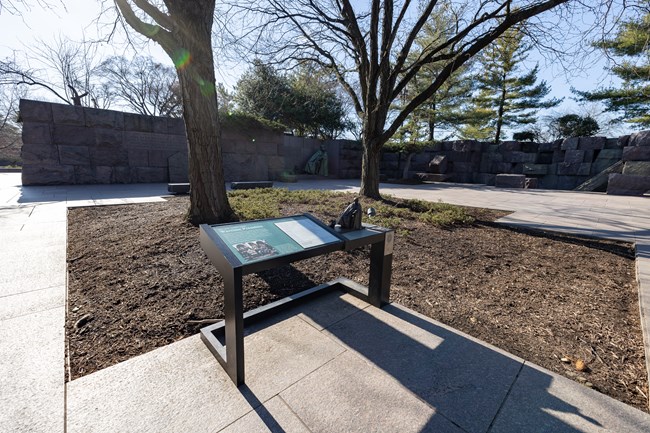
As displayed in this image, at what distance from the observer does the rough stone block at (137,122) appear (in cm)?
956

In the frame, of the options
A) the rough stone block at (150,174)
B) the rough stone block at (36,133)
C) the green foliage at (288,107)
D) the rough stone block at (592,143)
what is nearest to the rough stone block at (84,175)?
the rough stone block at (36,133)

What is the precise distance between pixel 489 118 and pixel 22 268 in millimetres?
25072

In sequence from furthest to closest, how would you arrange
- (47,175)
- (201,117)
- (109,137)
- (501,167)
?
(501,167)
(109,137)
(47,175)
(201,117)

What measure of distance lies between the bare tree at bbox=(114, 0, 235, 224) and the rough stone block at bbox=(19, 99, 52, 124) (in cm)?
727

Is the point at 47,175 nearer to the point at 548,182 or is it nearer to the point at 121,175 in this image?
the point at 121,175

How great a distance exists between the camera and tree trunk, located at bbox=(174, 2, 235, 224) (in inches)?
143

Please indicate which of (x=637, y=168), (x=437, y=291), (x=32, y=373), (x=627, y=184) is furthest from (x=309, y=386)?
(x=637, y=168)

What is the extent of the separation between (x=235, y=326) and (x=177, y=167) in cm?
1075

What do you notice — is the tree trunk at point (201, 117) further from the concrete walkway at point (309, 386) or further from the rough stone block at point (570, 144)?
the rough stone block at point (570, 144)

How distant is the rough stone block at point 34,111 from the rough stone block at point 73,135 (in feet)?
1.06

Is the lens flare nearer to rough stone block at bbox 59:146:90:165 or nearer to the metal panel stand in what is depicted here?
A: the metal panel stand

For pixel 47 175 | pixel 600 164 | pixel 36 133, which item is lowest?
pixel 47 175

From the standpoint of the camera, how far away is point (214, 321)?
2.03 metres

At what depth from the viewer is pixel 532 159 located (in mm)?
13742
